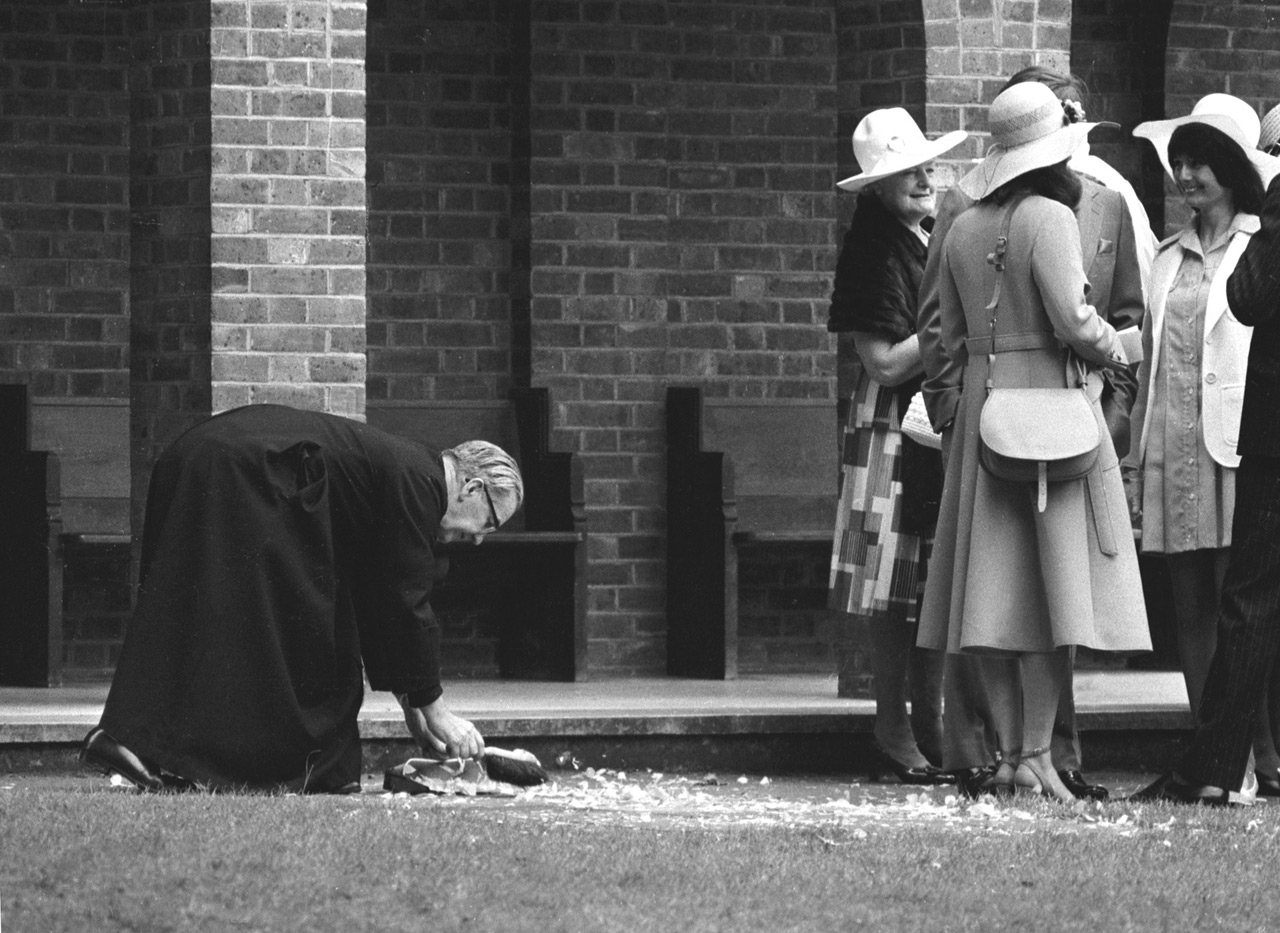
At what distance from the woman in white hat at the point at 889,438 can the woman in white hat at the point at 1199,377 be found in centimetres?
69

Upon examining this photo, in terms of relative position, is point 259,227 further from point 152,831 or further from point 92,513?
point 152,831

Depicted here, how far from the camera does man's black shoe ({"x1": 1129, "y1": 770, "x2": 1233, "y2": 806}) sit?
298 inches

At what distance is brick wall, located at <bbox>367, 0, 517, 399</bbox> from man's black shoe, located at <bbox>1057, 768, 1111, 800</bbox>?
3941 mm

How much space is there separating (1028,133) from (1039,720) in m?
1.59

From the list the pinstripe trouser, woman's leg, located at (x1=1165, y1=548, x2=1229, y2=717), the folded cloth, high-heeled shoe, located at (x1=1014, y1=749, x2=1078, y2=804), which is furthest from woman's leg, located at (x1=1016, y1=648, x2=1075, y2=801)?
the folded cloth

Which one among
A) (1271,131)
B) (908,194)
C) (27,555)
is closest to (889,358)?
(908,194)

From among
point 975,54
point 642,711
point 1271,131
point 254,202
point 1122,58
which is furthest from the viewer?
point 1122,58

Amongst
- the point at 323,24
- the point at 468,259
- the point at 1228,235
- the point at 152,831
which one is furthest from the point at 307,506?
the point at 468,259

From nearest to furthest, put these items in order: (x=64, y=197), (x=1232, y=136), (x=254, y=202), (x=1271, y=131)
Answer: (x=1232, y=136) → (x=1271, y=131) → (x=254, y=202) → (x=64, y=197)

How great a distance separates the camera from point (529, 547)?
10883 mm

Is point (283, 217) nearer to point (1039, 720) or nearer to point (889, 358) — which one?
point (889, 358)

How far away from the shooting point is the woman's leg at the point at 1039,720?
7602 mm

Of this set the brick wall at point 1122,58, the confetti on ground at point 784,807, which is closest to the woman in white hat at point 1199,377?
the confetti on ground at point 784,807

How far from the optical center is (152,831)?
6410 mm
